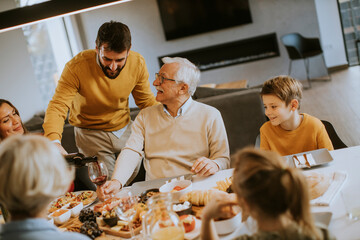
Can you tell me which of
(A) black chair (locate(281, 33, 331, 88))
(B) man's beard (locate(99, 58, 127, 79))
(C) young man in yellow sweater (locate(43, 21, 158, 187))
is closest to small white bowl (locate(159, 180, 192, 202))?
(C) young man in yellow sweater (locate(43, 21, 158, 187))

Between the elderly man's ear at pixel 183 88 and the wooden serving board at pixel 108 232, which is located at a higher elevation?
the elderly man's ear at pixel 183 88

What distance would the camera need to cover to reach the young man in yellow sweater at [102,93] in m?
2.25

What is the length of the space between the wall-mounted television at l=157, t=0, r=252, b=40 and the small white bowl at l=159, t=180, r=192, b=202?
21.6 feet

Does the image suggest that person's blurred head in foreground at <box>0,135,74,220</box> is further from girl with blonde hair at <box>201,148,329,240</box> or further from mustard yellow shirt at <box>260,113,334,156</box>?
mustard yellow shirt at <box>260,113,334,156</box>

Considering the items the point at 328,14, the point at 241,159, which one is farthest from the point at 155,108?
the point at 328,14

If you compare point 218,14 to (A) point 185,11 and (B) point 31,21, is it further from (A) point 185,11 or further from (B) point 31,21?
(B) point 31,21

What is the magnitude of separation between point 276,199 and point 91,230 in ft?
2.71

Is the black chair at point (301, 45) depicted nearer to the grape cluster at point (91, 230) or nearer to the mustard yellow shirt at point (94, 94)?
the mustard yellow shirt at point (94, 94)

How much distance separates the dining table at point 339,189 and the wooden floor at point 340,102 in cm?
246

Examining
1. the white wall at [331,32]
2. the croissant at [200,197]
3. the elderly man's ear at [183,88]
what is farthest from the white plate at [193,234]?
the white wall at [331,32]

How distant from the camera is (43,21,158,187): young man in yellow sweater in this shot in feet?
7.39

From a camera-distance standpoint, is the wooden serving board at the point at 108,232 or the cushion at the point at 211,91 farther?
the cushion at the point at 211,91

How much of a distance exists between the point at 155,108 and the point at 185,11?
6030 millimetres

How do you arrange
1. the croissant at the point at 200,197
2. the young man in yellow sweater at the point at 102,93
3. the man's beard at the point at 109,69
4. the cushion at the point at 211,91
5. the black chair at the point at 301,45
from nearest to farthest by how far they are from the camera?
the croissant at the point at 200,197, the young man in yellow sweater at the point at 102,93, the man's beard at the point at 109,69, the cushion at the point at 211,91, the black chair at the point at 301,45
